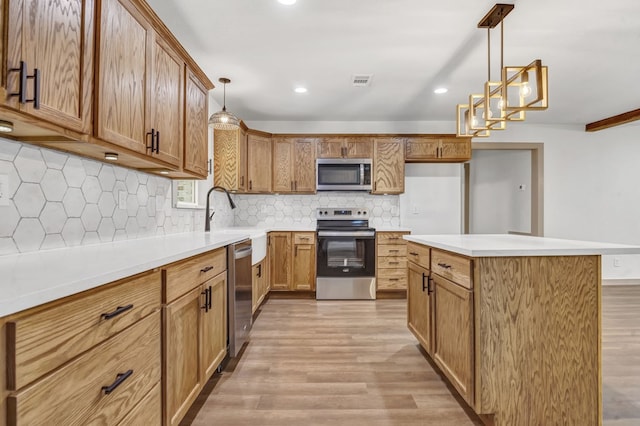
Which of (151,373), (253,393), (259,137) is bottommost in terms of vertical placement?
(253,393)

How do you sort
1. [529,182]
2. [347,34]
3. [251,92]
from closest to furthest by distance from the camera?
[347,34] → [251,92] → [529,182]

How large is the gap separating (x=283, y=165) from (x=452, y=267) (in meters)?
3.10

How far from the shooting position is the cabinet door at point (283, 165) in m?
4.47

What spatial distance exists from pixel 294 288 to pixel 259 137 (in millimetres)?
2049

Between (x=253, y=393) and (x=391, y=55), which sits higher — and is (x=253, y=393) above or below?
below

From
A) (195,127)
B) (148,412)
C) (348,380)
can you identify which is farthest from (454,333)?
(195,127)

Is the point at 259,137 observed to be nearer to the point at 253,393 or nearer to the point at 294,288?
the point at 294,288

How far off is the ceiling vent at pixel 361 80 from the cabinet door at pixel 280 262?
1956 mm

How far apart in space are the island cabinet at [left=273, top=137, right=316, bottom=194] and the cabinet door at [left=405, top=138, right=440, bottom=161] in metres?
1.33

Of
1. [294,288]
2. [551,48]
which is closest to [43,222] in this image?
[294,288]

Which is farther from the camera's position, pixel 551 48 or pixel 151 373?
pixel 551 48

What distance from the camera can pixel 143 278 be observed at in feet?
3.92

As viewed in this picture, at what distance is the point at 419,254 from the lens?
2.35 m

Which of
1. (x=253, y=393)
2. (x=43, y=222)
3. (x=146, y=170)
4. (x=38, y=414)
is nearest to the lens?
(x=38, y=414)
